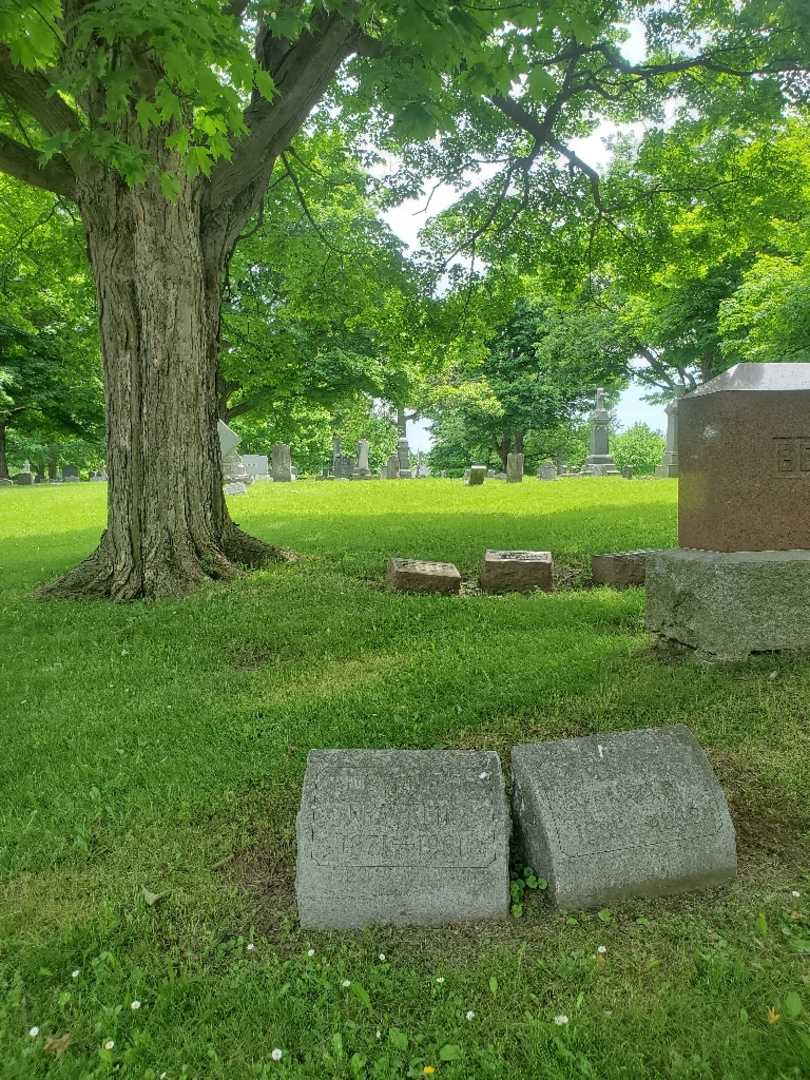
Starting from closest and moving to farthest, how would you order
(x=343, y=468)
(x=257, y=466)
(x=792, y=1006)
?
(x=792, y=1006)
(x=257, y=466)
(x=343, y=468)

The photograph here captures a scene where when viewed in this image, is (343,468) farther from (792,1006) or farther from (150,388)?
(792,1006)

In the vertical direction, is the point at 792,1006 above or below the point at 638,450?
below

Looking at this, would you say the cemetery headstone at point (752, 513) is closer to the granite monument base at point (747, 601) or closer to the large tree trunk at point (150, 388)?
the granite monument base at point (747, 601)

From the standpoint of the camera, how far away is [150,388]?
743cm

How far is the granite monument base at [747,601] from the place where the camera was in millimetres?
4715

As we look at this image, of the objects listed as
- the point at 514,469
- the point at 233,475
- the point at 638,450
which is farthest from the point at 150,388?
the point at 638,450

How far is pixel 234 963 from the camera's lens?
2434 mm

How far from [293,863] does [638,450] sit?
181 ft

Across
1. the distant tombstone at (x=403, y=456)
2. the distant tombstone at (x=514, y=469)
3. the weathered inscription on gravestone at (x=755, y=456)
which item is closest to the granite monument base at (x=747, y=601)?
the weathered inscription on gravestone at (x=755, y=456)

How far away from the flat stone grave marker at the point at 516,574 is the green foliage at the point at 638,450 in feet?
147

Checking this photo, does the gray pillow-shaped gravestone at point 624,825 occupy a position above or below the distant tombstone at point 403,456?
below

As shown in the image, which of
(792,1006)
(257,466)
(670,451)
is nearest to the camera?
(792,1006)

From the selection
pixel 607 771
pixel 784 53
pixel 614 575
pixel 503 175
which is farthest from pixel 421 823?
pixel 503 175

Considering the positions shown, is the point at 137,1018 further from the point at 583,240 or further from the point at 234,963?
the point at 583,240
